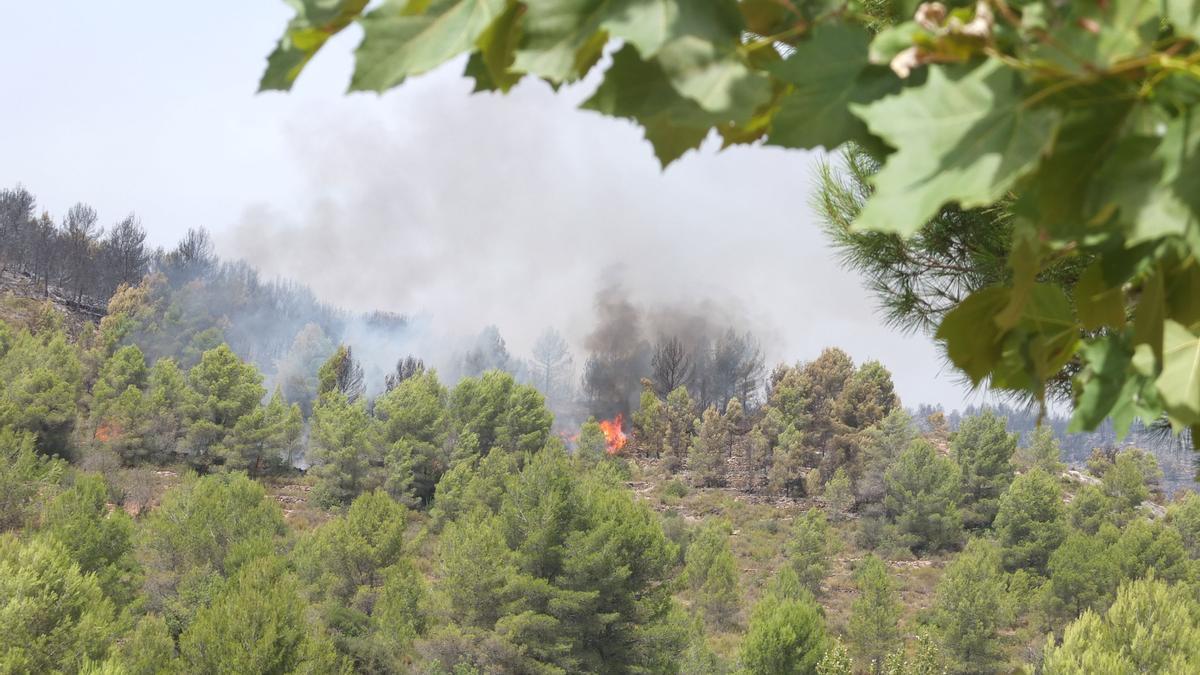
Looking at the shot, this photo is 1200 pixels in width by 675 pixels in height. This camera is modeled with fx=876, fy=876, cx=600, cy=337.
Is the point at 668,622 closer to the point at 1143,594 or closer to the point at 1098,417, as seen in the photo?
the point at 1143,594

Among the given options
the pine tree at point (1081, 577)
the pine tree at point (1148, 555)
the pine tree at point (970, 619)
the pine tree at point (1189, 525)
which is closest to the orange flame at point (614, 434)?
the pine tree at point (970, 619)

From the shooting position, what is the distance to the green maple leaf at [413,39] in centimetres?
45

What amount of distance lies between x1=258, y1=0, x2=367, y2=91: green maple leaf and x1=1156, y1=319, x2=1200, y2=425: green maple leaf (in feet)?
1.67

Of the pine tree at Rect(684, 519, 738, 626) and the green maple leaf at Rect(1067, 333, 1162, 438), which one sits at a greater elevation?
the pine tree at Rect(684, 519, 738, 626)

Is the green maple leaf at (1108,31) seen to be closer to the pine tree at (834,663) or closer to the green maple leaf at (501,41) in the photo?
the green maple leaf at (501,41)

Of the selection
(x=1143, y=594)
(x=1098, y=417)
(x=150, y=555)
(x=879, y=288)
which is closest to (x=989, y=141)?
(x=1098, y=417)

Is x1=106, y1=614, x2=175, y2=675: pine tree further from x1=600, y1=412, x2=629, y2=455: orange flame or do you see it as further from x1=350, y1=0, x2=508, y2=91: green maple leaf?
x1=600, y1=412, x2=629, y2=455: orange flame

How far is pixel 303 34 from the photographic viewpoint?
0.52m

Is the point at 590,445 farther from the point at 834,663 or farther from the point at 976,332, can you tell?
the point at 976,332

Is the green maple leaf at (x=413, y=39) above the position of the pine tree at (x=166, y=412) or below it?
below

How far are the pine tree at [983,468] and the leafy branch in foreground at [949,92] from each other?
35.5 meters

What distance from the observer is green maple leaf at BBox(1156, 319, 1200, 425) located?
491mm

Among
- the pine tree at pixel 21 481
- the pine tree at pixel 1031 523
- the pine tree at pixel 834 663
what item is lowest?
the pine tree at pixel 834 663

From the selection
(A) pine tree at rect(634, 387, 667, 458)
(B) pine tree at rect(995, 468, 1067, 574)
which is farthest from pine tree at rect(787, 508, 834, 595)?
(A) pine tree at rect(634, 387, 667, 458)
